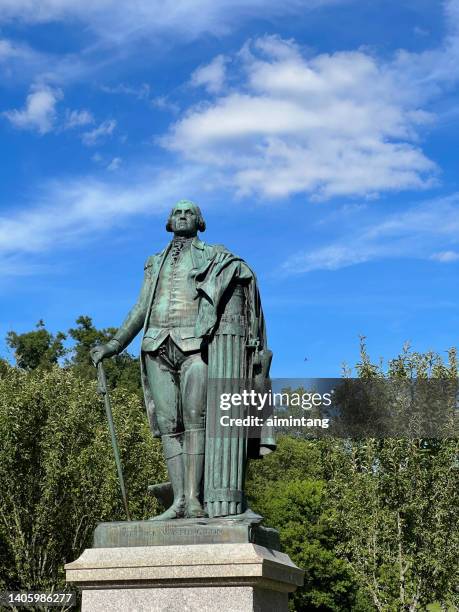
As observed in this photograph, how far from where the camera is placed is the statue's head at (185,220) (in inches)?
434

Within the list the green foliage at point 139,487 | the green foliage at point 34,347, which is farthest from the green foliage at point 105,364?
the green foliage at point 139,487

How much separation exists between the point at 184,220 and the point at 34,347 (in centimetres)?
5175

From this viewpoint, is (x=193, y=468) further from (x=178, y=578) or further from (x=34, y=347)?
(x=34, y=347)

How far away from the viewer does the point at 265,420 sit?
10.3m

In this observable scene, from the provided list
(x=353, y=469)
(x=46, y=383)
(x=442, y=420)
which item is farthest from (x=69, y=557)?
(x=442, y=420)

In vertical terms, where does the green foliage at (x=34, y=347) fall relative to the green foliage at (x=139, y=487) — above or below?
above

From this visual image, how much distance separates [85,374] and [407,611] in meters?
27.6

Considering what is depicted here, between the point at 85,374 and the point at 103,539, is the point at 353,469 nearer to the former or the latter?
the point at 103,539

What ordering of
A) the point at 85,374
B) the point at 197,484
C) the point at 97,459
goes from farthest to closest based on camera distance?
1. the point at 85,374
2. the point at 97,459
3. the point at 197,484

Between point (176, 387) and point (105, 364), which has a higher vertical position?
point (105, 364)

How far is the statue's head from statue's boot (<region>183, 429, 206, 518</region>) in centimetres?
221

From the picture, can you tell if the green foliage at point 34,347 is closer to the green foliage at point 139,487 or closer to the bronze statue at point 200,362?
the green foliage at point 139,487

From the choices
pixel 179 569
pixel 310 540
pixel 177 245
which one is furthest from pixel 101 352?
pixel 310 540

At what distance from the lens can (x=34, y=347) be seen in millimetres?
61469
